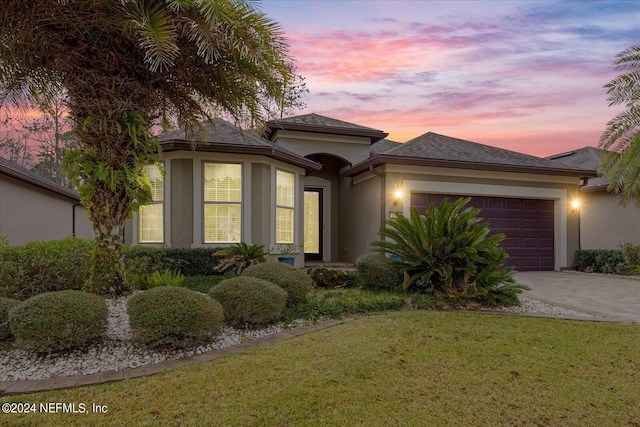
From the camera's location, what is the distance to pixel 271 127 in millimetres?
12891

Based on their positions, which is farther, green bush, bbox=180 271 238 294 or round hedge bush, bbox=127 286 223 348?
green bush, bbox=180 271 238 294

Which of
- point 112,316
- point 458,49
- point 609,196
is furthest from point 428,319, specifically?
point 609,196

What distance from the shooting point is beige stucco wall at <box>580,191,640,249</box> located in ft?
43.7

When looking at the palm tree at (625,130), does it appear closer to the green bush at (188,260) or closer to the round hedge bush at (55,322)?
the green bush at (188,260)

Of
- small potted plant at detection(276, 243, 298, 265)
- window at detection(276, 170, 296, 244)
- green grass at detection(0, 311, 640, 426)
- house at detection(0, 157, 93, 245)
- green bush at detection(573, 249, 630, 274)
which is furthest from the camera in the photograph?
green bush at detection(573, 249, 630, 274)

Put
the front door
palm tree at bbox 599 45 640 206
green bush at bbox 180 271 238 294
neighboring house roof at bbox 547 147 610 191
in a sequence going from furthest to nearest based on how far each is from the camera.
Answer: the front door → neighboring house roof at bbox 547 147 610 191 → palm tree at bbox 599 45 640 206 → green bush at bbox 180 271 238 294

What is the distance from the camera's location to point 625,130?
11.4 meters

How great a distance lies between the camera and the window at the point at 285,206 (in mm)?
10961

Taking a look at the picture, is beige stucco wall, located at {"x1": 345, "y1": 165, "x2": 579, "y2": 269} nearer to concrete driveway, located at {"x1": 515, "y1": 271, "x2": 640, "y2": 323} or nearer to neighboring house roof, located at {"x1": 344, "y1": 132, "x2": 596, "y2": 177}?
neighboring house roof, located at {"x1": 344, "y1": 132, "x2": 596, "y2": 177}

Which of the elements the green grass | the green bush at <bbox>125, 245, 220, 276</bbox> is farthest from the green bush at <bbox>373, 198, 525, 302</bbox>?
the green bush at <bbox>125, 245, 220, 276</bbox>

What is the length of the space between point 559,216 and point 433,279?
844 cm

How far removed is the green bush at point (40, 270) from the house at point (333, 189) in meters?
3.31

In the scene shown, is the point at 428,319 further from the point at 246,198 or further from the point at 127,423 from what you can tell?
the point at 246,198

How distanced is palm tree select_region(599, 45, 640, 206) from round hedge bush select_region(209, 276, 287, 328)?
11.0 m
